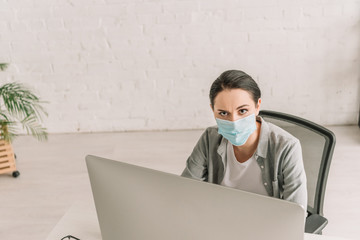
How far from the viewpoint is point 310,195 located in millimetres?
1527

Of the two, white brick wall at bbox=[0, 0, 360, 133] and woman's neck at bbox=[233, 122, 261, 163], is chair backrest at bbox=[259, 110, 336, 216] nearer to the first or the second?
woman's neck at bbox=[233, 122, 261, 163]

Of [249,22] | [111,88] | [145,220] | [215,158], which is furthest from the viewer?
[111,88]

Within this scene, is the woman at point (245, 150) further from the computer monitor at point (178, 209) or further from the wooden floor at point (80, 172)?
the wooden floor at point (80, 172)

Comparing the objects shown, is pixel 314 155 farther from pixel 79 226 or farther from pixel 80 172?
pixel 80 172

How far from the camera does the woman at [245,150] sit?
1321 millimetres

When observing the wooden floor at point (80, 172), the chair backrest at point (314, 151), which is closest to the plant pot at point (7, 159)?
the wooden floor at point (80, 172)

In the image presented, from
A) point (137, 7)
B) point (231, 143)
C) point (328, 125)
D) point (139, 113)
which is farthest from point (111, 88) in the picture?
point (231, 143)

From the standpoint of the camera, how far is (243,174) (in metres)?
1.47

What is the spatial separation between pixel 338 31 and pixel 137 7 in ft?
4.91

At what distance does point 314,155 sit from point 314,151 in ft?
0.05

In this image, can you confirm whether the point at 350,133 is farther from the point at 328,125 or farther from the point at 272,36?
the point at 272,36

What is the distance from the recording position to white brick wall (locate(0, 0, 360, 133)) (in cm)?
305

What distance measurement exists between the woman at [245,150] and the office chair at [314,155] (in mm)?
112

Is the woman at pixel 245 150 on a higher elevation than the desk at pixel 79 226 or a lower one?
higher
